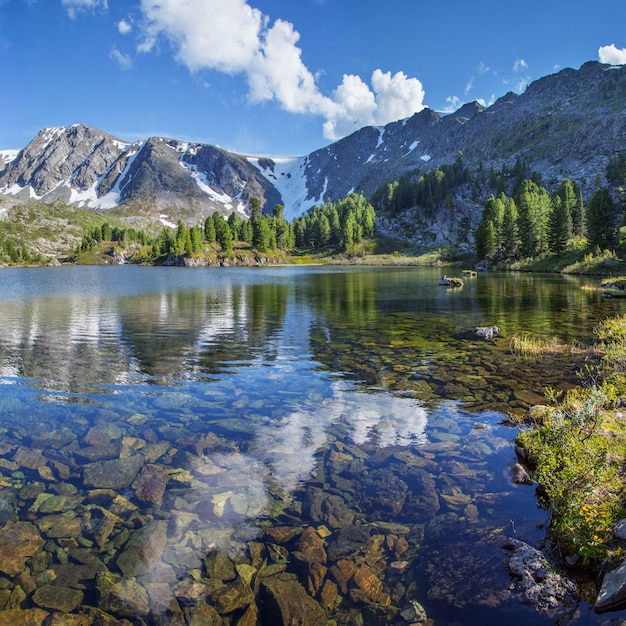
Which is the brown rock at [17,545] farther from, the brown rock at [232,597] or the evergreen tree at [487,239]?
the evergreen tree at [487,239]

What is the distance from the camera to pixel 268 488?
10148mm

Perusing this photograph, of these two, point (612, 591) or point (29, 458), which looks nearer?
point (612, 591)

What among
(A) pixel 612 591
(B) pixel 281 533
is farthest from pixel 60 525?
(A) pixel 612 591

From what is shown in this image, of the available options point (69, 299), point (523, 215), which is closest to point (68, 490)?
point (69, 299)

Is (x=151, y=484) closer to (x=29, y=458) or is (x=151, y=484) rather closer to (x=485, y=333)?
(x=29, y=458)

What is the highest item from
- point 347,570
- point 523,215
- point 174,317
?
point 523,215

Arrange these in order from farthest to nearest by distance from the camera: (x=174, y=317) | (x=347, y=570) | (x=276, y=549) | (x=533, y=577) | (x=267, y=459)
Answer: (x=174, y=317) < (x=267, y=459) < (x=276, y=549) < (x=347, y=570) < (x=533, y=577)

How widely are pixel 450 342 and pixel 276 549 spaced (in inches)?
830

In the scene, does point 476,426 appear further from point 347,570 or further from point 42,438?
point 42,438

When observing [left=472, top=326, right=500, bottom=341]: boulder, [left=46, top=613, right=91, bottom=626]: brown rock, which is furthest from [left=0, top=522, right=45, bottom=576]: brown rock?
[left=472, top=326, right=500, bottom=341]: boulder

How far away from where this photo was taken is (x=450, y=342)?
87.7 ft

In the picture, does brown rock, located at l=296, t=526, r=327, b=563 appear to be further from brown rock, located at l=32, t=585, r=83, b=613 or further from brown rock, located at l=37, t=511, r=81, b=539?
brown rock, located at l=37, t=511, r=81, b=539

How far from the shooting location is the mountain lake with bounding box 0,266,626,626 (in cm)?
696

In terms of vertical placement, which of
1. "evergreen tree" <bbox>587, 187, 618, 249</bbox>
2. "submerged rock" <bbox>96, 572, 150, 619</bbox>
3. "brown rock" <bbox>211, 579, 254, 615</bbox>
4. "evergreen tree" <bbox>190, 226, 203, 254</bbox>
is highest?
"evergreen tree" <bbox>190, 226, 203, 254</bbox>
